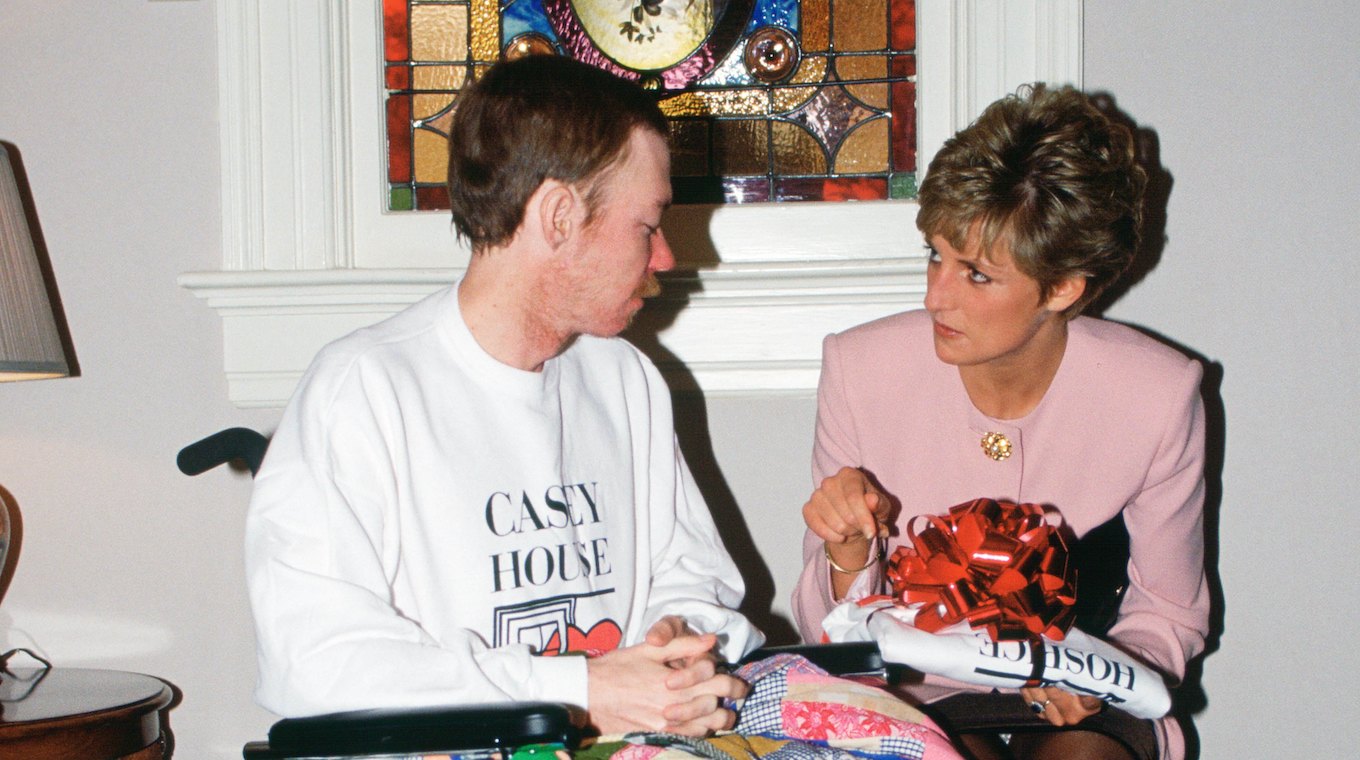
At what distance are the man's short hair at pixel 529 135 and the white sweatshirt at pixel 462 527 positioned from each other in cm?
14

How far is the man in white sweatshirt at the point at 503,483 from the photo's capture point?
4.30ft

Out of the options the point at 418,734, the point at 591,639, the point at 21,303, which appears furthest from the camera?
the point at 21,303

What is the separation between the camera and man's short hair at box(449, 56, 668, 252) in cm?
146

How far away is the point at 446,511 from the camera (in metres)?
1.45

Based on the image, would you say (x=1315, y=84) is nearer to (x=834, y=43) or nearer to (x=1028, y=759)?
(x=834, y=43)

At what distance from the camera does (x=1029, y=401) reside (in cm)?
177

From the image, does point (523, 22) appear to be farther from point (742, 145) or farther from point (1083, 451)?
point (1083, 451)

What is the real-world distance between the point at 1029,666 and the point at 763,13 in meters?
1.43

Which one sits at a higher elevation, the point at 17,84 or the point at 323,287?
the point at 17,84

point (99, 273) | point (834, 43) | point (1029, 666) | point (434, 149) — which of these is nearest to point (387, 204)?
point (434, 149)

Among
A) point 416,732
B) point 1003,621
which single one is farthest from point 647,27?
point 416,732

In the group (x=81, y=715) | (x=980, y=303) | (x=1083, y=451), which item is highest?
(x=980, y=303)

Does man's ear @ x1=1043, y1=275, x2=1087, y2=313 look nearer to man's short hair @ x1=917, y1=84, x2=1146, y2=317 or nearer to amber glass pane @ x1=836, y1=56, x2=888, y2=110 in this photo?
man's short hair @ x1=917, y1=84, x2=1146, y2=317

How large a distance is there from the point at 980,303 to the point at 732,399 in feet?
2.34
